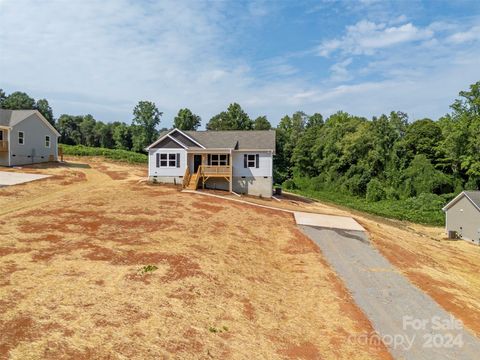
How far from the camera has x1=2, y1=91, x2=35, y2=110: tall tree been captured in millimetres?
72331

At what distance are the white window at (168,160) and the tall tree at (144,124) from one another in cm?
3739

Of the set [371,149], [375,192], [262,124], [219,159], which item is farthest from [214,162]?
[262,124]

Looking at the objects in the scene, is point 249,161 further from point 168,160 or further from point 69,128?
point 69,128

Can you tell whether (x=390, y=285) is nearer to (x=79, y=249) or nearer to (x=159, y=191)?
(x=79, y=249)

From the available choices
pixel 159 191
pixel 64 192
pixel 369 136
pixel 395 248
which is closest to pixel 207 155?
pixel 159 191

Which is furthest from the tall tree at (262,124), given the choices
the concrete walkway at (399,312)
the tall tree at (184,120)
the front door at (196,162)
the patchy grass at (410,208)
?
the concrete walkway at (399,312)

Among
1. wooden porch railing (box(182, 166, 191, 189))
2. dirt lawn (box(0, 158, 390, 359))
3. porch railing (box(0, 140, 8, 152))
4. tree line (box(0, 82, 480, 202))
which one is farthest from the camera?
tree line (box(0, 82, 480, 202))

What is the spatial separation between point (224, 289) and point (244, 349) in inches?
113

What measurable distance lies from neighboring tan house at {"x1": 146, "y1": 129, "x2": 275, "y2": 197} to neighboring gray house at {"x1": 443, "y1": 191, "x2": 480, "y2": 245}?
1971 cm

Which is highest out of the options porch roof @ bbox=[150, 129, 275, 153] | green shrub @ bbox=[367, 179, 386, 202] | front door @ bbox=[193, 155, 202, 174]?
porch roof @ bbox=[150, 129, 275, 153]

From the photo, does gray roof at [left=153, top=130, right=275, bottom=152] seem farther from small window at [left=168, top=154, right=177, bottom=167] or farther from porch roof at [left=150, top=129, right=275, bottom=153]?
small window at [left=168, top=154, right=177, bottom=167]

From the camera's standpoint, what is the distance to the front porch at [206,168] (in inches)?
1115

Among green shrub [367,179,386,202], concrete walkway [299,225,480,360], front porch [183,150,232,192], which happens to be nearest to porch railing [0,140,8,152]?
front porch [183,150,232,192]

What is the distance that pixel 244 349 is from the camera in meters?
7.70
